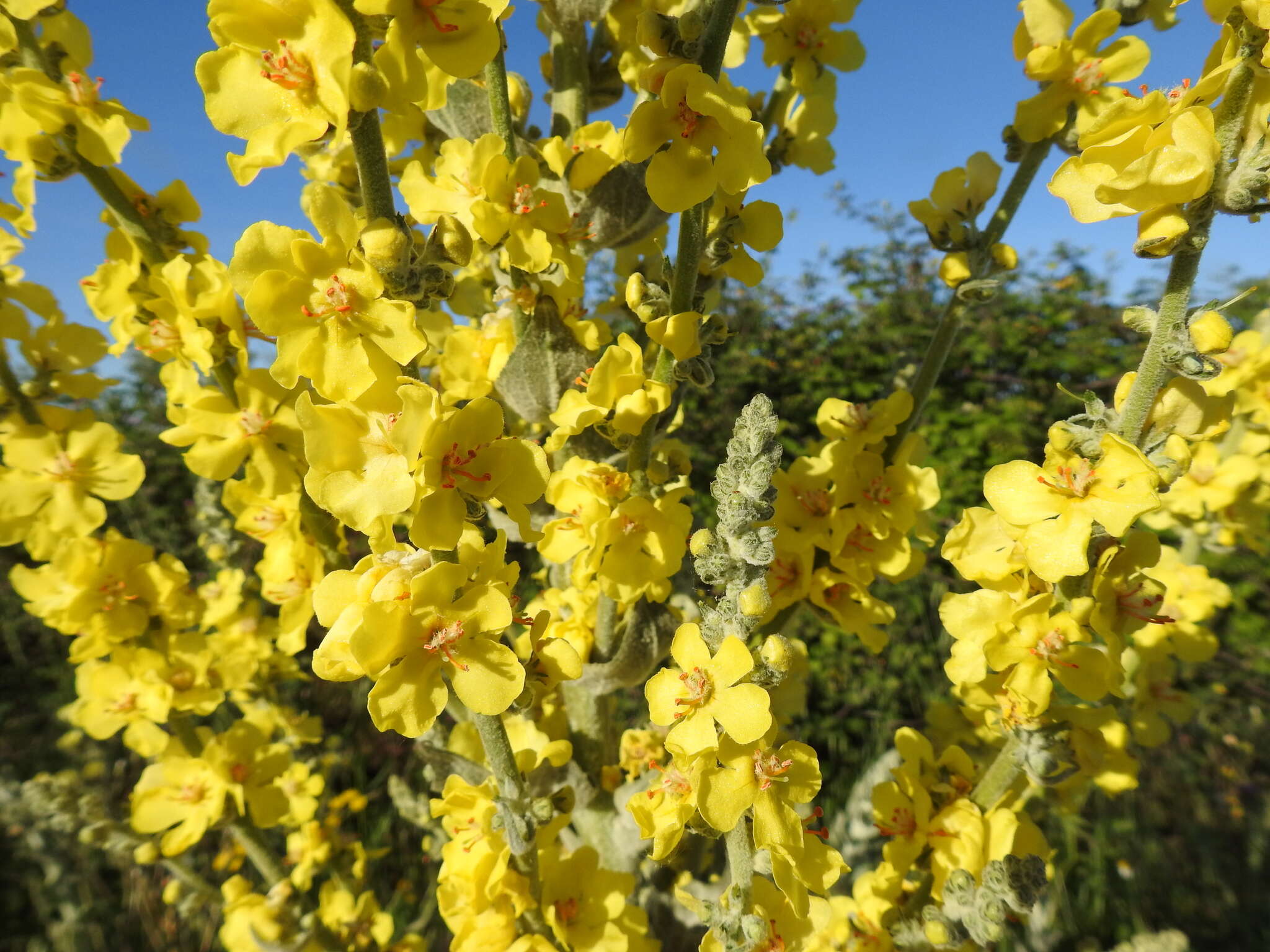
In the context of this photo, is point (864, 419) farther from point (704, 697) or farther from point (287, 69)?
point (287, 69)

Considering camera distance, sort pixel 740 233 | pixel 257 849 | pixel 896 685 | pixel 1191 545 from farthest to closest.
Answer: pixel 896 685 < pixel 1191 545 < pixel 257 849 < pixel 740 233

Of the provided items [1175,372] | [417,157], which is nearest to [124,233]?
[417,157]

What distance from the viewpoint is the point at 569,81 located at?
1.67 m

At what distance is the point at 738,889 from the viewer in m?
1.12

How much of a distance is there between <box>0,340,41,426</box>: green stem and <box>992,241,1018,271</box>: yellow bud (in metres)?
2.24

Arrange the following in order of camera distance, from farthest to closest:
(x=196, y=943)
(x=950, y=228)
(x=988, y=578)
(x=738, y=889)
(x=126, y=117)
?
(x=196, y=943), (x=950, y=228), (x=126, y=117), (x=988, y=578), (x=738, y=889)

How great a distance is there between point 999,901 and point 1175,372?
96 cm

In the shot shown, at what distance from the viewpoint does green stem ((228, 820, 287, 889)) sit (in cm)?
202

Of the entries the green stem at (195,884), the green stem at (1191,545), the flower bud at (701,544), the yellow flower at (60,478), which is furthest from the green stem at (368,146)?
the green stem at (1191,545)

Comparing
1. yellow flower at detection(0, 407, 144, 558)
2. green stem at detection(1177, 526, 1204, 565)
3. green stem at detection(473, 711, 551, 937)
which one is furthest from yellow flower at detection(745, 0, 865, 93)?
green stem at detection(1177, 526, 1204, 565)

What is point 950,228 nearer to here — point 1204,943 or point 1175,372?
point 1175,372

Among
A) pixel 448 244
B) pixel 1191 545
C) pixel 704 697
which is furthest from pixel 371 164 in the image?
pixel 1191 545

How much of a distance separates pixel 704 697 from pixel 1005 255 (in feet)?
3.87

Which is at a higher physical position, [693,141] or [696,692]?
[693,141]
